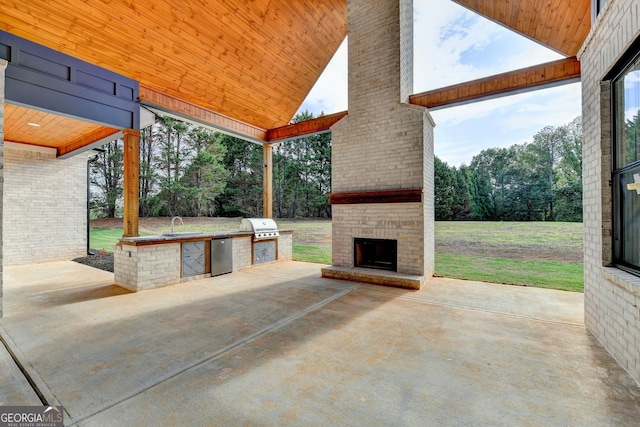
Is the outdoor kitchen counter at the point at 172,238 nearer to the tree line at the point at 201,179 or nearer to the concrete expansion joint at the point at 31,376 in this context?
the concrete expansion joint at the point at 31,376

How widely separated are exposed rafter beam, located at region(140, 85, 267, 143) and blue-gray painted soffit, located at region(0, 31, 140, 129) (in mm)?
273

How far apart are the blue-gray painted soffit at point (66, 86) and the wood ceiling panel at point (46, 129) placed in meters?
1.26

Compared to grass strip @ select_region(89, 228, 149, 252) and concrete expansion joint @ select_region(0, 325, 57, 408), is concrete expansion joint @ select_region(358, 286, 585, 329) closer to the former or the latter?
concrete expansion joint @ select_region(0, 325, 57, 408)

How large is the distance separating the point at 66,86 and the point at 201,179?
1072 cm

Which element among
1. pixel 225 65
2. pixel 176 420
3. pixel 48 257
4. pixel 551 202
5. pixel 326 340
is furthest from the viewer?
pixel 551 202

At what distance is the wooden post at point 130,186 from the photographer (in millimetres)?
4973

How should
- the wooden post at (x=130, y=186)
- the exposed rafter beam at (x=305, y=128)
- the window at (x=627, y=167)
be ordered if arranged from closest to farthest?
the window at (x=627, y=167)
the wooden post at (x=130, y=186)
the exposed rafter beam at (x=305, y=128)

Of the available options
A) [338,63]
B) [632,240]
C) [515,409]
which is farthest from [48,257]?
[632,240]

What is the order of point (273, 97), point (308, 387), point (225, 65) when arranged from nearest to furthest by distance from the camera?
point (308, 387) < point (225, 65) < point (273, 97)

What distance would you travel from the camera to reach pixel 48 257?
24.1ft

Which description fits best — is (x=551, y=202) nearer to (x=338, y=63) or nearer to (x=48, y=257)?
(x=338, y=63)

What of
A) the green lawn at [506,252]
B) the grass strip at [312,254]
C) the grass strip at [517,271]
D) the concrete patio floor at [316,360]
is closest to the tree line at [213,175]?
the green lawn at [506,252]

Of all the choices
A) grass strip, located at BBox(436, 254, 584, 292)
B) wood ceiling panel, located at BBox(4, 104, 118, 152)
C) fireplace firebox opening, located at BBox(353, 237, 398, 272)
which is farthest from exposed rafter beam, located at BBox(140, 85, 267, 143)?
grass strip, located at BBox(436, 254, 584, 292)

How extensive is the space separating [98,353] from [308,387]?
1.97 metres
